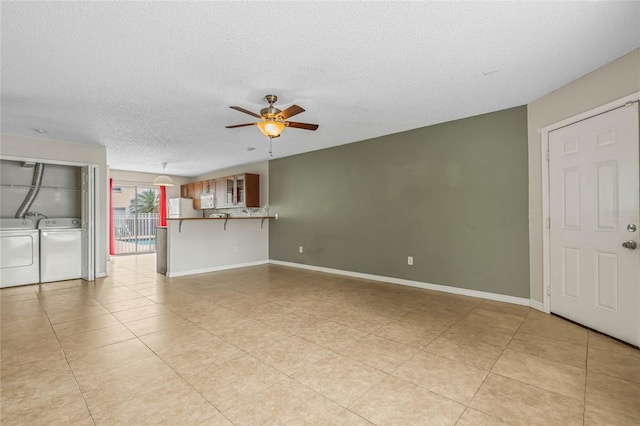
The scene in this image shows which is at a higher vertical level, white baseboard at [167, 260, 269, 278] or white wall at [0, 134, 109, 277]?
white wall at [0, 134, 109, 277]

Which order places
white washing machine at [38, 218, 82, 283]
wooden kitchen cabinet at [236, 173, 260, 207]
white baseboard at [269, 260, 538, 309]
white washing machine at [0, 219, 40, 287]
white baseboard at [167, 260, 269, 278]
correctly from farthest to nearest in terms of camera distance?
wooden kitchen cabinet at [236, 173, 260, 207]
white baseboard at [167, 260, 269, 278]
white washing machine at [38, 218, 82, 283]
white washing machine at [0, 219, 40, 287]
white baseboard at [269, 260, 538, 309]

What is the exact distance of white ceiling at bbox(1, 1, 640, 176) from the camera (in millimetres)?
1993

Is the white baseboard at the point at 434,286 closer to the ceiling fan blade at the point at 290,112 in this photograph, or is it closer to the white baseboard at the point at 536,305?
the white baseboard at the point at 536,305

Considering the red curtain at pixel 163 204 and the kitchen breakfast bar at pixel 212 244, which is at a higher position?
the red curtain at pixel 163 204

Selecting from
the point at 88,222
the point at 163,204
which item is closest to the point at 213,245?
the point at 88,222

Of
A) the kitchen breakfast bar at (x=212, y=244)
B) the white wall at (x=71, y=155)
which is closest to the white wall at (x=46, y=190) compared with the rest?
the white wall at (x=71, y=155)

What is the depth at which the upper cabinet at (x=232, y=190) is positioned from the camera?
7344mm

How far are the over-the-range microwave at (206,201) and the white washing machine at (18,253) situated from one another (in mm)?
3949

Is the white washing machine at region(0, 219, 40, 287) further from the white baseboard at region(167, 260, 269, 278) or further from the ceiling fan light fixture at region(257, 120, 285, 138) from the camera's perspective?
the ceiling fan light fixture at region(257, 120, 285, 138)

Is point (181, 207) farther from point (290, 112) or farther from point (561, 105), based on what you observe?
point (561, 105)

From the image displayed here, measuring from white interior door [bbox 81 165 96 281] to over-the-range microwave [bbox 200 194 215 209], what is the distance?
3.36 metres

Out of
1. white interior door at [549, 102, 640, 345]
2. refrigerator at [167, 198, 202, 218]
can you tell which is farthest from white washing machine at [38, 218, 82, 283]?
white interior door at [549, 102, 640, 345]

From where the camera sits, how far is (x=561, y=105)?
10.6 ft

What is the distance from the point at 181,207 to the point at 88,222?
3.95m
